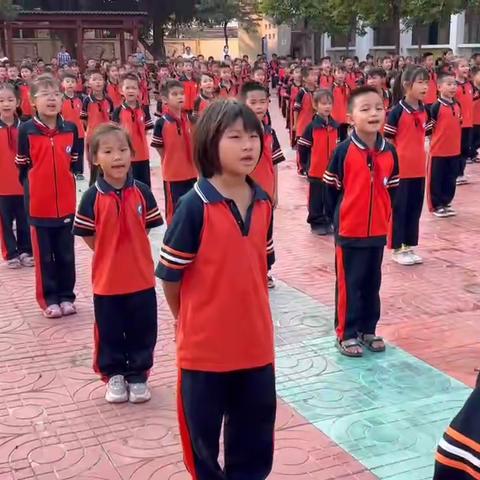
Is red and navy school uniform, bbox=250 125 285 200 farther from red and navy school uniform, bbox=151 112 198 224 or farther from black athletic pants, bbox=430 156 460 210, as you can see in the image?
black athletic pants, bbox=430 156 460 210

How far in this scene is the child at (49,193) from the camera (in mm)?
5008

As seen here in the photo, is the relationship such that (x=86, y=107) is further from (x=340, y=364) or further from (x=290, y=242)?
(x=340, y=364)

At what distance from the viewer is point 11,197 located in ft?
20.5

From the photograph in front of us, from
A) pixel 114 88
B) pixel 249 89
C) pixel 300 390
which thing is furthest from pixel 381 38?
pixel 300 390

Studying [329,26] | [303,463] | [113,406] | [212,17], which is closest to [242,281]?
[303,463]

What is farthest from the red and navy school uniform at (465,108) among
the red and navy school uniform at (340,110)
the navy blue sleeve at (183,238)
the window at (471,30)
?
the window at (471,30)

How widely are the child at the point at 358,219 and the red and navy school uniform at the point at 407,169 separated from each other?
69.4 inches

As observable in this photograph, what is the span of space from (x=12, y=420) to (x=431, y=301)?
2997mm

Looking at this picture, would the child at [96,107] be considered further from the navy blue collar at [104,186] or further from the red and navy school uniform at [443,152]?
the navy blue collar at [104,186]

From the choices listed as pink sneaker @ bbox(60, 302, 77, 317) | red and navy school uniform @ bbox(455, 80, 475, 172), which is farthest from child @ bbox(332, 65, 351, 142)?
pink sneaker @ bbox(60, 302, 77, 317)

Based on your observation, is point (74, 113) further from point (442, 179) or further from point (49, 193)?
point (49, 193)

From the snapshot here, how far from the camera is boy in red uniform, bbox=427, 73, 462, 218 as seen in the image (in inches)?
297

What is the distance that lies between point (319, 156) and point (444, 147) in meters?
1.35

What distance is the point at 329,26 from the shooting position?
3019 cm
